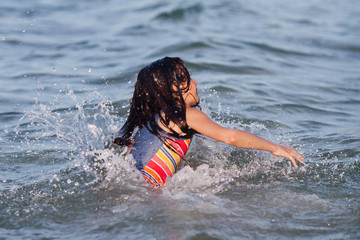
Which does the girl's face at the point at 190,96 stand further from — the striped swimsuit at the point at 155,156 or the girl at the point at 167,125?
the striped swimsuit at the point at 155,156

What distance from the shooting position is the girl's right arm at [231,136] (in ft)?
14.7

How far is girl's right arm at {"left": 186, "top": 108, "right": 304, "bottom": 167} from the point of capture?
4477 millimetres

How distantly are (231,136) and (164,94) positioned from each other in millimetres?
677

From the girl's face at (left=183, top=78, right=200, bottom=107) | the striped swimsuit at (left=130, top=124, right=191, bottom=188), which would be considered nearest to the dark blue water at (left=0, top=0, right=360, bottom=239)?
the striped swimsuit at (left=130, top=124, right=191, bottom=188)

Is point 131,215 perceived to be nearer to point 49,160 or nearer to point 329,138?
point 49,160

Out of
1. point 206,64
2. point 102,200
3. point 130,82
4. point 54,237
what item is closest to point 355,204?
point 102,200

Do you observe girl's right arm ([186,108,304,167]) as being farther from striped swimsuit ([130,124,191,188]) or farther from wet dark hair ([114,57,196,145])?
striped swimsuit ([130,124,191,188])

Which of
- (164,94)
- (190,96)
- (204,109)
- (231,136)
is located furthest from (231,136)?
(204,109)

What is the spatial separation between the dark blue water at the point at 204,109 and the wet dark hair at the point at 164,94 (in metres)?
0.44

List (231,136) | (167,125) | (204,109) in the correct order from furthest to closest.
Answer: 1. (204,109)
2. (167,125)
3. (231,136)

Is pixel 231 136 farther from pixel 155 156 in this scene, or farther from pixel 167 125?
pixel 155 156

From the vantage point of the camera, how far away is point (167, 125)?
4.59m

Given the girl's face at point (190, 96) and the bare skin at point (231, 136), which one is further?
the girl's face at point (190, 96)

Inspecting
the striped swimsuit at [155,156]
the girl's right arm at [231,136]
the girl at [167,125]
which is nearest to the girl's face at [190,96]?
the girl at [167,125]
